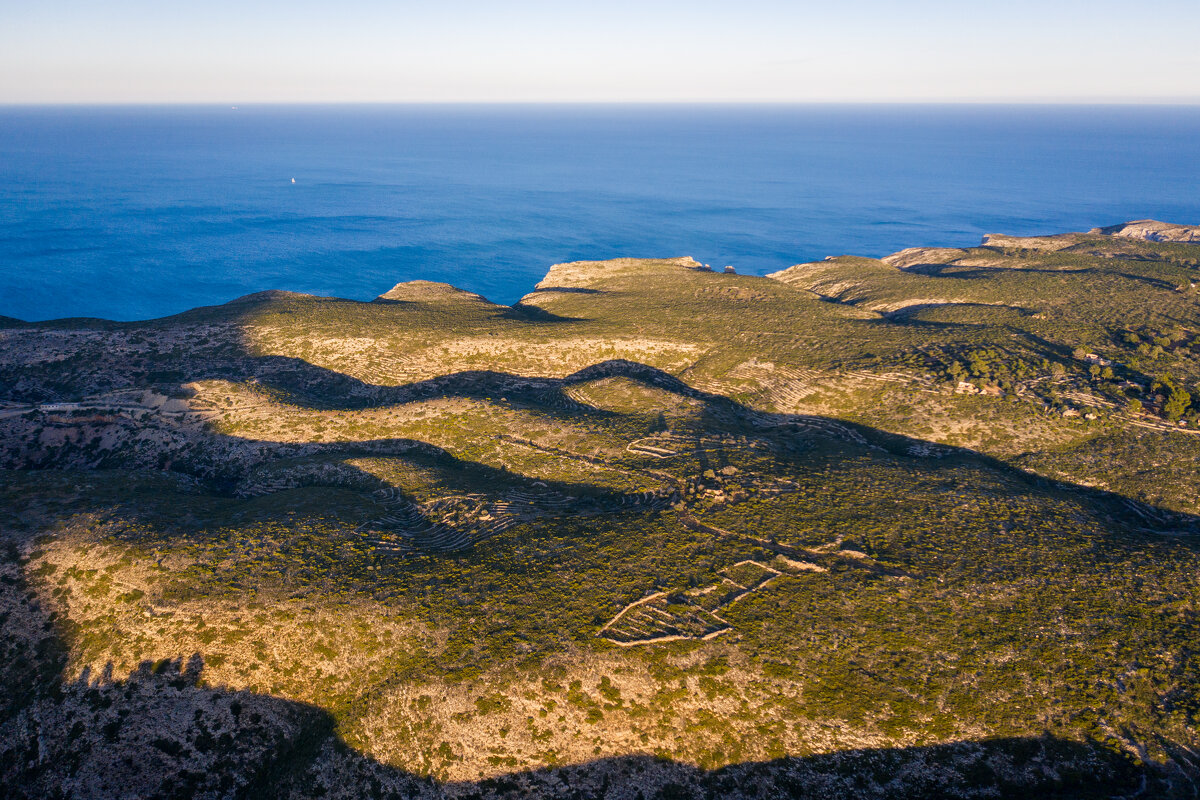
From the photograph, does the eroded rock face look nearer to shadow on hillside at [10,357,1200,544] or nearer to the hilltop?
the hilltop

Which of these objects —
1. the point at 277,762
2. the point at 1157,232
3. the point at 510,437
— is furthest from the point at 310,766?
the point at 1157,232

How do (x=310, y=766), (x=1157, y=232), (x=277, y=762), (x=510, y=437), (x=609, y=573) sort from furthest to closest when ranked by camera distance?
(x=1157, y=232) < (x=510, y=437) < (x=609, y=573) < (x=277, y=762) < (x=310, y=766)

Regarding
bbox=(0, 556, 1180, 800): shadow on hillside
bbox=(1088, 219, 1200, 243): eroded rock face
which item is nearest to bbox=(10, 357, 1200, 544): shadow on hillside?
bbox=(0, 556, 1180, 800): shadow on hillside

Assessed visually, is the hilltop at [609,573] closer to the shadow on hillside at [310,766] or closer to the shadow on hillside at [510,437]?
the shadow on hillside at [310,766]

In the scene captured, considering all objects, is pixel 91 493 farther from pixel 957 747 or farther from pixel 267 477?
pixel 957 747

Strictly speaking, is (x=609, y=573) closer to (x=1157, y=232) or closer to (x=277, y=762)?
(x=277, y=762)

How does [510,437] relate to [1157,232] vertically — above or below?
below
